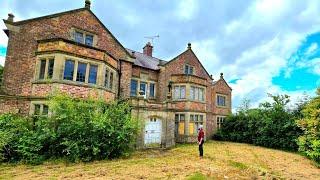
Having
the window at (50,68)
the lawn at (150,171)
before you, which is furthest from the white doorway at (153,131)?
the window at (50,68)

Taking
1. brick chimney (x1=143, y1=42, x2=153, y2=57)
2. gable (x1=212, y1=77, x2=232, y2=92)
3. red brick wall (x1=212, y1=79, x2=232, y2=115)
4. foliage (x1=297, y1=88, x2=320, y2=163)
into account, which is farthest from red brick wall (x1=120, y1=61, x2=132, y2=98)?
Answer: gable (x1=212, y1=77, x2=232, y2=92)

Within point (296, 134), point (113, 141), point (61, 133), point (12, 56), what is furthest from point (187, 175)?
point (296, 134)

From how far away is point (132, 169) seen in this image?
459 inches

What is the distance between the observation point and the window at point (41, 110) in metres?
15.6

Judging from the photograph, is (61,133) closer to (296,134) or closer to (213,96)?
(296,134)

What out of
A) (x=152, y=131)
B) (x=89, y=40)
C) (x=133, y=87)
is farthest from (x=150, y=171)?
(x=133, y=87)

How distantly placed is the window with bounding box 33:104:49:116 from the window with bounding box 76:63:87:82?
2834 mm

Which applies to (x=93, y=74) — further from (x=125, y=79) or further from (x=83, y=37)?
(x=125, y=79)

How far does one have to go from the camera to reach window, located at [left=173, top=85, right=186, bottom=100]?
1019 inches

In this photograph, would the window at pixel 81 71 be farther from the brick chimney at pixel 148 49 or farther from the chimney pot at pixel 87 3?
the brick chimney at pixel 148 49

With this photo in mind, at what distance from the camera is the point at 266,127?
973 inches

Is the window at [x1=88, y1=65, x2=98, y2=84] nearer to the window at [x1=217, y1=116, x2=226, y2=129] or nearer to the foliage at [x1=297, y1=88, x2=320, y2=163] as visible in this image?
the foliage at [x1=297, y1=88, x2=320, y2=163]

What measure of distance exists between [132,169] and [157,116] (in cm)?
903

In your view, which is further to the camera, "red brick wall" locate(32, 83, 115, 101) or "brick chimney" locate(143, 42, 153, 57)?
"brick chimney" locate(143, 42, 153, 57)
